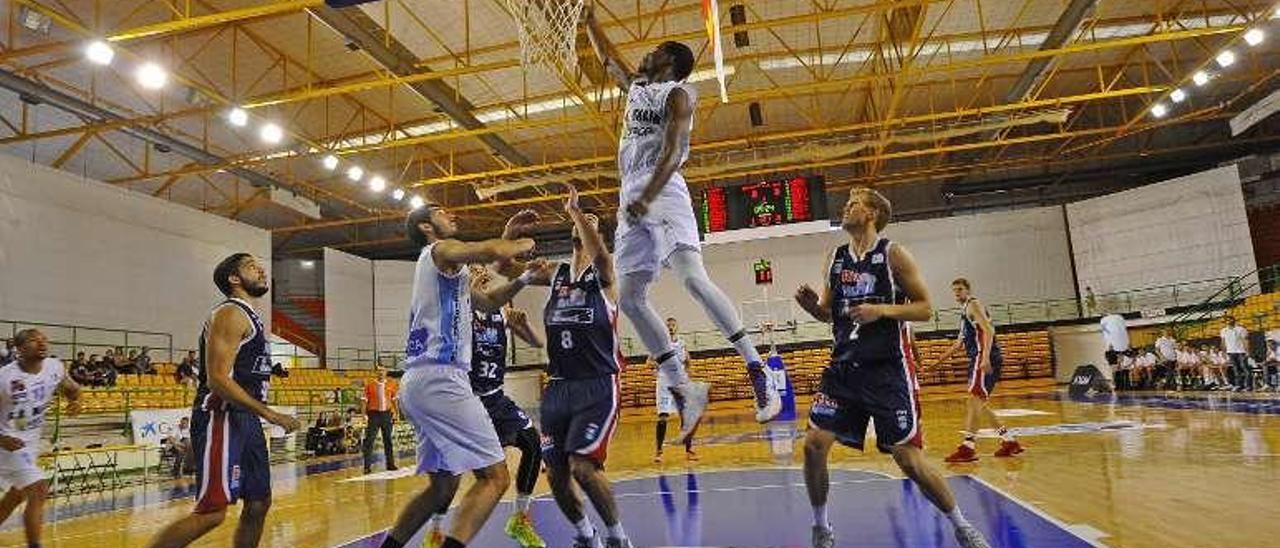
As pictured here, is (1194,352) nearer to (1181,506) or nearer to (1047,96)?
(1047,96)

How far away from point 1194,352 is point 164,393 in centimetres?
2383

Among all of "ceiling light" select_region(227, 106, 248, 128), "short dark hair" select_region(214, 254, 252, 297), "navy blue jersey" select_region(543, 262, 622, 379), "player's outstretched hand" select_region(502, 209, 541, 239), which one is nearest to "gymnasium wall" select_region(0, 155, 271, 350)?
"ceiling light" select_region(227, 106, 248, 128)

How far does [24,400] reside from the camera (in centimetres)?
653

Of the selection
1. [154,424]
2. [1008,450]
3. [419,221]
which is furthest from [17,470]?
[154,424]

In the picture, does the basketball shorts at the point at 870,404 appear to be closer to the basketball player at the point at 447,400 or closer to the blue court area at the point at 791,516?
the blue court area at the point at 791,516

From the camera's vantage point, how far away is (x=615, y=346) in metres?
5.14

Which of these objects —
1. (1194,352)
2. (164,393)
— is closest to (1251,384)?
(1194,352)

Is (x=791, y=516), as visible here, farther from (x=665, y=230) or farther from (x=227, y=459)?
(x=227, y=459)

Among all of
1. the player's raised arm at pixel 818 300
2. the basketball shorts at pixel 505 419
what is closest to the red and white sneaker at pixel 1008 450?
the player's raised arm at pixel 818 300

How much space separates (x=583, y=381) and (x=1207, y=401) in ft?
50.5

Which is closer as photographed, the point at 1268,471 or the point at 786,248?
the point at 1268,471

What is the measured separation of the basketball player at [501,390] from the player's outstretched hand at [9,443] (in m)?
3.39

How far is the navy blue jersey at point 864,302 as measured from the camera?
4.60 meters

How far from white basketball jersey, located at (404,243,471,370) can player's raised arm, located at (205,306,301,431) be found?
723 millimetres
